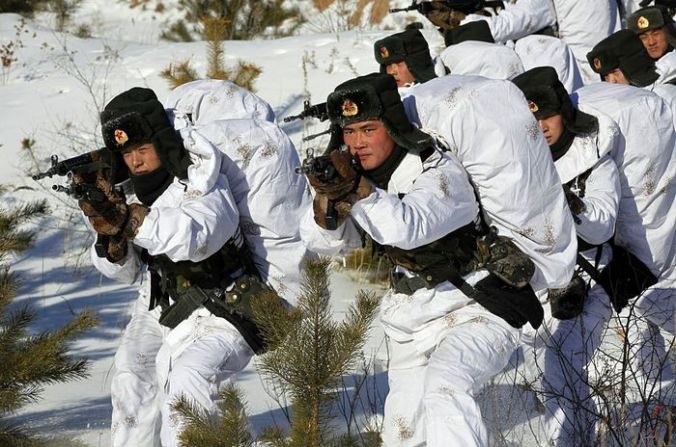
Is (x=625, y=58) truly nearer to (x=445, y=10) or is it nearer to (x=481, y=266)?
(x=445, y=10)

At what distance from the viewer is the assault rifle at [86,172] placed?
182 inches

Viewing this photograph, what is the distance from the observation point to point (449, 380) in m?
4.30

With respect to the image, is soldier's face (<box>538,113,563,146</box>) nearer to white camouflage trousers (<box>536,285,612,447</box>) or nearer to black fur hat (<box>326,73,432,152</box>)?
white camouflage trousers (<box>536,285,612,447</box>)

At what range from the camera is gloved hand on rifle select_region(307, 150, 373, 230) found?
4.16 meters

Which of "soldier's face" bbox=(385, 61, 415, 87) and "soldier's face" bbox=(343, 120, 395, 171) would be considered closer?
"soldier's face" bbox=(343, 120, 395, 171)

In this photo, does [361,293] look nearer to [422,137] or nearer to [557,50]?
[422,137]

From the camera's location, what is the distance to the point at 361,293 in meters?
3.88

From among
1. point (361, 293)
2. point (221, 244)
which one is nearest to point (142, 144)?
point (221, 244)

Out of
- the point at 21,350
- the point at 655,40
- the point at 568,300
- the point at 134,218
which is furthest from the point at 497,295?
the point at 655,40

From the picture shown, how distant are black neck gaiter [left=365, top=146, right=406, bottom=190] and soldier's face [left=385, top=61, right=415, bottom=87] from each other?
10.2 ft

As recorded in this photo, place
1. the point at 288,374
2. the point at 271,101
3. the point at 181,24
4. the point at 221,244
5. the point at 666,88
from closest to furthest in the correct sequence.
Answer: the point at 288,374
the point at 221,244
the point at 666,88
the point at 271,101
the point at 181,24

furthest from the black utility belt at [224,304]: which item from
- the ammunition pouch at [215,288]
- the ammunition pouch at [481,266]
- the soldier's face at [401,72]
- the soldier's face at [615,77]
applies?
the soldier's face at [615,77]

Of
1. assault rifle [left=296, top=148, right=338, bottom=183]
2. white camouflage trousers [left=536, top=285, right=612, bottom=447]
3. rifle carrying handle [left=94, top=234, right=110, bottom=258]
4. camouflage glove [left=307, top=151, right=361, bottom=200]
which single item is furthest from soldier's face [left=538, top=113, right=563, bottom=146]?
rifle carrying handle [left=94, top=234, right=110, bottom=258]

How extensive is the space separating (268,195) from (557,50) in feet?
12.4
